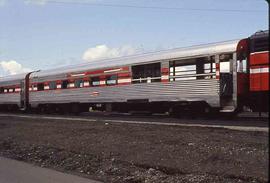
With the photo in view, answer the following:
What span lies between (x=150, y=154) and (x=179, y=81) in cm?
1120

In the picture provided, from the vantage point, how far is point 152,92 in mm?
24109

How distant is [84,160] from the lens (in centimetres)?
1211

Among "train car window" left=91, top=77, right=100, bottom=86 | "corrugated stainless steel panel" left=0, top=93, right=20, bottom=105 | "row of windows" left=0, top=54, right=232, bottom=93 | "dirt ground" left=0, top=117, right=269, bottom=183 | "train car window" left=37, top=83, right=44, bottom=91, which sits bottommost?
"dirt ground" left=0, top=117, right=269, bottom=183

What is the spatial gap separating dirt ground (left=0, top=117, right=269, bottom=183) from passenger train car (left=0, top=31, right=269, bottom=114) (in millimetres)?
4995

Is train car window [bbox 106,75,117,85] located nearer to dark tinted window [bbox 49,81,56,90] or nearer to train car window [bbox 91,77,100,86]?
train car window [bbox 91,77,100,86]

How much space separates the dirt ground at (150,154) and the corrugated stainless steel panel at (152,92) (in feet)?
16.1

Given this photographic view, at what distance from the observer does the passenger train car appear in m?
20.7

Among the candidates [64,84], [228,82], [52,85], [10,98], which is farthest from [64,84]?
[228,82]

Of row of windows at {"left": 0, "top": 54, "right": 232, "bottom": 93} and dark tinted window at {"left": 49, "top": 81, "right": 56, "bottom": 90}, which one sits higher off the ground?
row of windows at {"left": 0, "top": 54, "right": 232, "bottom": 93}

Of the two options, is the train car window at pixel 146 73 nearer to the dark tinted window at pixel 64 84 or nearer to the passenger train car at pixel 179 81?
the passenger train car at pixel 179 81

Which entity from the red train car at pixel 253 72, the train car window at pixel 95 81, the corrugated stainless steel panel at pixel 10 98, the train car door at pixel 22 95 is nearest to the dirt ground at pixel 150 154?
the red train car at pixel 253 72

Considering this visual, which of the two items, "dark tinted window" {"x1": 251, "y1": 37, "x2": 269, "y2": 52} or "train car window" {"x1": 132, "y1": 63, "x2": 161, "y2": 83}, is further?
"train car window" {"x1": 132, "y1": 63, "x2": 161, "y2": 83}

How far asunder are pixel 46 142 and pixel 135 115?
12.2 meters

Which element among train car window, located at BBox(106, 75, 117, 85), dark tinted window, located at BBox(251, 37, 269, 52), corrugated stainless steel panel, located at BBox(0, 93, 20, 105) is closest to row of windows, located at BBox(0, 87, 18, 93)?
corrugated stainless steel panel, located at BBox(0, 93, 20, 105)
